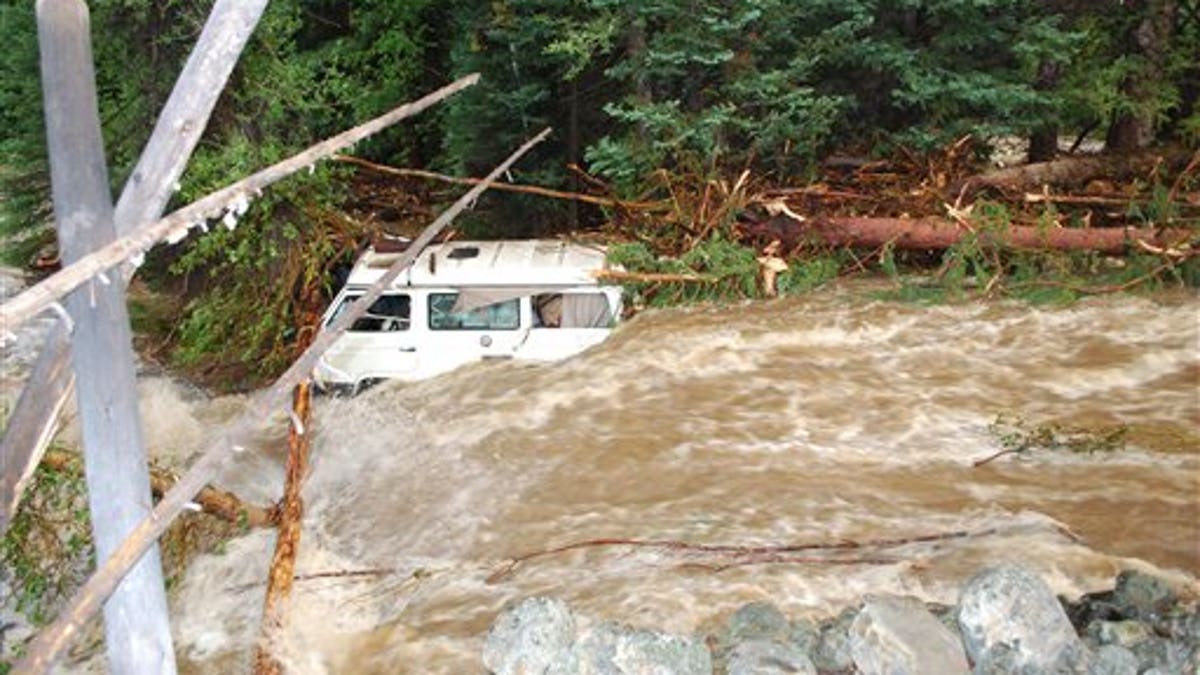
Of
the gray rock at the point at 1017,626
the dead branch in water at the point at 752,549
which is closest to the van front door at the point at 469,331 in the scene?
the dead branch in water at the point at 752,549

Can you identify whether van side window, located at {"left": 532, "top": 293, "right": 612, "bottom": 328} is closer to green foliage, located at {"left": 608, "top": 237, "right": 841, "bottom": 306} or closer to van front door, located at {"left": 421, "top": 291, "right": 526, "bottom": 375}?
van front door, located at {"left": 421, "top": 291, "right": 526, "bottom": 375}

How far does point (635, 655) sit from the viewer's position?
5121 mm

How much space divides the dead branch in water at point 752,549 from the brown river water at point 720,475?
0.02 meters

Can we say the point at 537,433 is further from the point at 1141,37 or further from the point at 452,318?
the point at 1141,37

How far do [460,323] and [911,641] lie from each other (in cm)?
549

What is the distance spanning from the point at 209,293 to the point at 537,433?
528 cm

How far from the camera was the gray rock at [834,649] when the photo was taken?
525cm

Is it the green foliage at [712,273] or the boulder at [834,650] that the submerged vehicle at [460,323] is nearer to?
the green foliage at [712,273]

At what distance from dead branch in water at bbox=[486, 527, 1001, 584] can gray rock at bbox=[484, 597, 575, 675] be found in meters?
1.16

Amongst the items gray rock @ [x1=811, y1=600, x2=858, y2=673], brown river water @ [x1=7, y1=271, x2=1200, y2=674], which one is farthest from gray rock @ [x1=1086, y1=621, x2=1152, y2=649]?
gray rock @ [x1=811, y1=600, x2=858, y2=673]

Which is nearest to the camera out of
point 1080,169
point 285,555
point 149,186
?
point 149,186

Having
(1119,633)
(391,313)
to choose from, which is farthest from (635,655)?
(391,313)

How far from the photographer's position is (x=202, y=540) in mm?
7398

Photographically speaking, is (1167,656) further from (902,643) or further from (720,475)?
(720,475)
